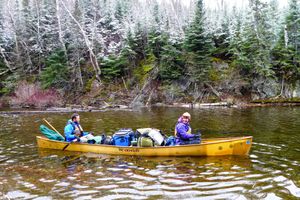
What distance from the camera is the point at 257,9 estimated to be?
35.2m

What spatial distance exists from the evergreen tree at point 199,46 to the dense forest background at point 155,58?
0.10 m

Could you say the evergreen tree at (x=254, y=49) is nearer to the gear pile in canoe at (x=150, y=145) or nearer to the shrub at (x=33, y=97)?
the shrub at (x=33, y=97)

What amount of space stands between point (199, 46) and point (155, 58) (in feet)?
17.0

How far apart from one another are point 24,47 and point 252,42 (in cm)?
2806

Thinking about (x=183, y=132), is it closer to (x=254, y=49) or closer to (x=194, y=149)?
(x=194, y=149)

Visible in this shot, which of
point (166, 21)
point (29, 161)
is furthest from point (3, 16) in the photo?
point (29, 161)

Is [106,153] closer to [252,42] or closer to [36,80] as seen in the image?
[252,42]

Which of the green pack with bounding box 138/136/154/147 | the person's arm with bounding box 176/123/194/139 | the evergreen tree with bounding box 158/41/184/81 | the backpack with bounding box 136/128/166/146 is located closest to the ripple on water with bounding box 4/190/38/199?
the green pack with bounding box 138/136/154/147

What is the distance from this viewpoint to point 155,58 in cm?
3600

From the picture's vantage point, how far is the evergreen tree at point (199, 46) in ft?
108

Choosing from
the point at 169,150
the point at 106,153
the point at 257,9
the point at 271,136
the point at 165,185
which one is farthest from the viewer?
the point at 257,9

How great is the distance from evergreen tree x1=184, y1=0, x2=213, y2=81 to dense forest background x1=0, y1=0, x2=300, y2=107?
104 millimetres

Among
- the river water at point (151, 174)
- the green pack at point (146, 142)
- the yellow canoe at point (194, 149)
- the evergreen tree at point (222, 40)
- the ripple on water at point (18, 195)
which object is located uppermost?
the evergreen tree at point (222, 40)

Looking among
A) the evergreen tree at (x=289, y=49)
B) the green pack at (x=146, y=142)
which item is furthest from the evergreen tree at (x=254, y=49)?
the green pack at (x=146, y=142)
